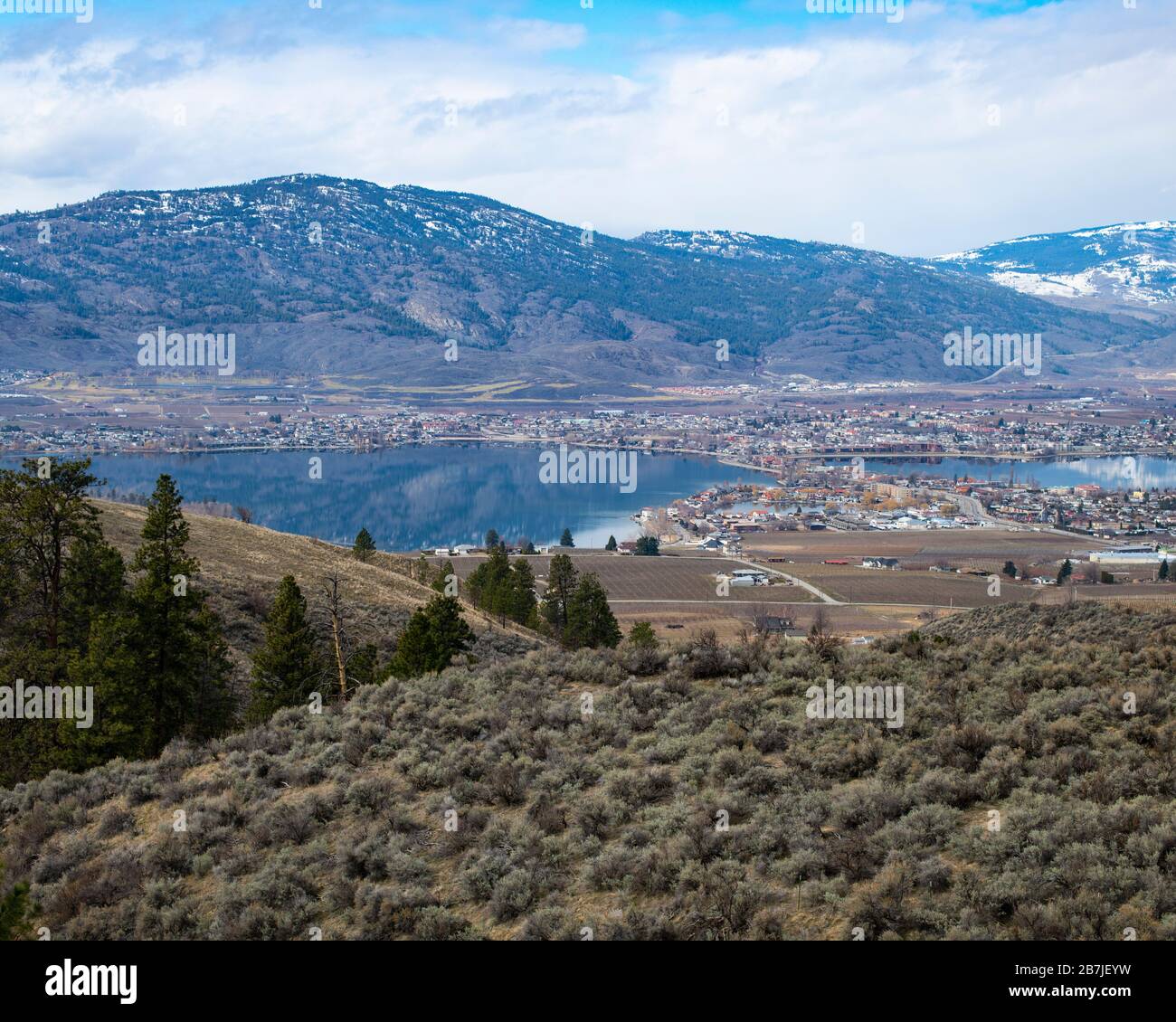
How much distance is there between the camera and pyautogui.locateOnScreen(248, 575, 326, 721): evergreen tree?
19406mm

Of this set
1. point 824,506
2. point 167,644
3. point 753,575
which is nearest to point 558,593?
point 167,644

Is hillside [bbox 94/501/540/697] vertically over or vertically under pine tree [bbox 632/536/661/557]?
over

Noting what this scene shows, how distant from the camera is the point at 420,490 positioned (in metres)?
123

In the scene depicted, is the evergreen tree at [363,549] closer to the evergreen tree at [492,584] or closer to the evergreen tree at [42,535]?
the evergreen tree at [492,584]

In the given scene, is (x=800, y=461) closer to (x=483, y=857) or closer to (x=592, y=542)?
(x=592, y=542)

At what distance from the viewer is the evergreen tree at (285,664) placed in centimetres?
1941

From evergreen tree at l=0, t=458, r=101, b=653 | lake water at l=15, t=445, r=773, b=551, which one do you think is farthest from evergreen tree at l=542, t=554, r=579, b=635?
lake water at l=15, t=445, r=773, b=551

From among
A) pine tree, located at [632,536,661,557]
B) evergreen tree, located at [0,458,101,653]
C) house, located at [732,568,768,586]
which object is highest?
evergreen tree, located at [0,458,101,653]

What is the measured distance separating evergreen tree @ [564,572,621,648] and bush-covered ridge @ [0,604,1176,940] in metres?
22.3

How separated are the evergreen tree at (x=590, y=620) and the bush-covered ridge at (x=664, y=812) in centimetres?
2231

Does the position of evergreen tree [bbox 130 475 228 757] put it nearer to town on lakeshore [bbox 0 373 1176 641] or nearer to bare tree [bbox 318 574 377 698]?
bare tree [bbox 318 574 377 698]

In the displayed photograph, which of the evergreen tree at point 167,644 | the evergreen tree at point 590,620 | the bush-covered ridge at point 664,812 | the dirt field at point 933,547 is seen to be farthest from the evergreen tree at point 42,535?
the dirt field at point 933,547

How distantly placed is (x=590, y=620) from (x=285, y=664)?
17407 mm

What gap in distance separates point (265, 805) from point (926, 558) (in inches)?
2958
